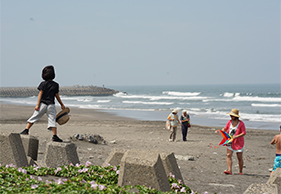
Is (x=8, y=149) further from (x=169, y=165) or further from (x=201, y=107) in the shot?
(x=201, y=107)

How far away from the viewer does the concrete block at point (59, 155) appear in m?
5.73

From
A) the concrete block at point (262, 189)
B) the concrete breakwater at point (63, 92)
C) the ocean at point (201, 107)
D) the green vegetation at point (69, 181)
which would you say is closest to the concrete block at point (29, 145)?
the green vegetation at point (69, 181)

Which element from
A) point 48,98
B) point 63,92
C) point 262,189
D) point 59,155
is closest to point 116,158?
point 59,155

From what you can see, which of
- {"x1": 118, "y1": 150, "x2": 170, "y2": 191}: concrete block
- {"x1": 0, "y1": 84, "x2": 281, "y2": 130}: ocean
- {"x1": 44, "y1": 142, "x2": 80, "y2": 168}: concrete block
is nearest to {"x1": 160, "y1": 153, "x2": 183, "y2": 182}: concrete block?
{"x1": 118, "y1": 150, "x2": 170, "y2": 191}: concrete block

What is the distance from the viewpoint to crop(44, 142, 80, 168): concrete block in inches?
226

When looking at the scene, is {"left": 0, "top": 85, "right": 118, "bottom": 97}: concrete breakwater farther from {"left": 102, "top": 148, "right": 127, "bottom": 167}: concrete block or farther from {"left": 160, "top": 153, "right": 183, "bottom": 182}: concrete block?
{"left": 160, "top": 153, "right": 183, "bottom": 182}: concrete block

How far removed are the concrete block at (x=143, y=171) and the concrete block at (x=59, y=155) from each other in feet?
5.61

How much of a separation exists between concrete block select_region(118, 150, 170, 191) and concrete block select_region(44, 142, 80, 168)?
5.61 ft

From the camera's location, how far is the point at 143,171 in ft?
13.9

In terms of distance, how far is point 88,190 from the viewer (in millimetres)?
3973

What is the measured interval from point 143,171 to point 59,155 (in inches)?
82.8

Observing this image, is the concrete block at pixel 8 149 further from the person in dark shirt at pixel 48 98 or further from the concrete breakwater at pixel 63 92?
the concrete breakwater at pixel 63 92

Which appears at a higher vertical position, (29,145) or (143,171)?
(143,171)

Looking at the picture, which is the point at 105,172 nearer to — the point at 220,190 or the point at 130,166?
the point at 130,166
